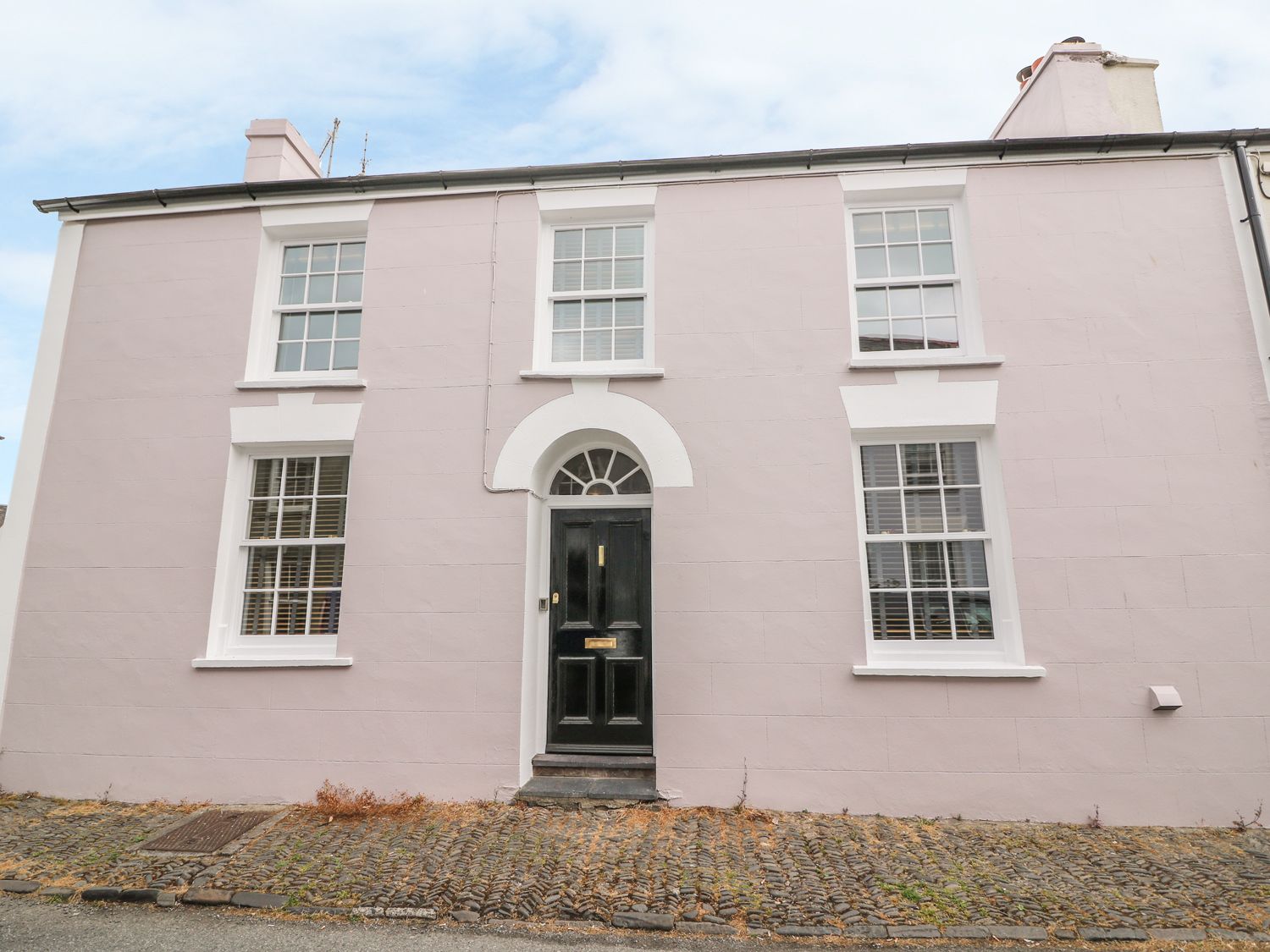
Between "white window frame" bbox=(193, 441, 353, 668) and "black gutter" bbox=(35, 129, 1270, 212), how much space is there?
8.86ft

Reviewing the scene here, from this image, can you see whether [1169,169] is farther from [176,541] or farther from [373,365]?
[176,541]

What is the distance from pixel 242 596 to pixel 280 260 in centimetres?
353

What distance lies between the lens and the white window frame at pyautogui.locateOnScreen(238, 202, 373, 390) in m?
7.34

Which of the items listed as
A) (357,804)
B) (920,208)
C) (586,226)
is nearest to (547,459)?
(586,226)

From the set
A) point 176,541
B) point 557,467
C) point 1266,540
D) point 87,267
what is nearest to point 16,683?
point 176,541

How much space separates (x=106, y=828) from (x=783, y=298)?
7.31m

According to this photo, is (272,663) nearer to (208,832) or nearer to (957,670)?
(208,832)

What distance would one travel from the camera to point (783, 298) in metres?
6.89

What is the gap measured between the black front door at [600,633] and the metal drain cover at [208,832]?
254cm

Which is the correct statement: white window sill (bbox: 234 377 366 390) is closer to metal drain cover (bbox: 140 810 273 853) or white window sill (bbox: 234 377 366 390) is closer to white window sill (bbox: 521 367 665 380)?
white window sill (bbox: 521 367 665 380)

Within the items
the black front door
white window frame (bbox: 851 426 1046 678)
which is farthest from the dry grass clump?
white window frame (bbox: 851 426 1046 678)

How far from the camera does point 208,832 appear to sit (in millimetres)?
5738

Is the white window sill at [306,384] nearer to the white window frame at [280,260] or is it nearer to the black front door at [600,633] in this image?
the white window frame at [280,260]

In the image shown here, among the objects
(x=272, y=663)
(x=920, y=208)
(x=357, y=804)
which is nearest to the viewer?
(x=357, y=804)
